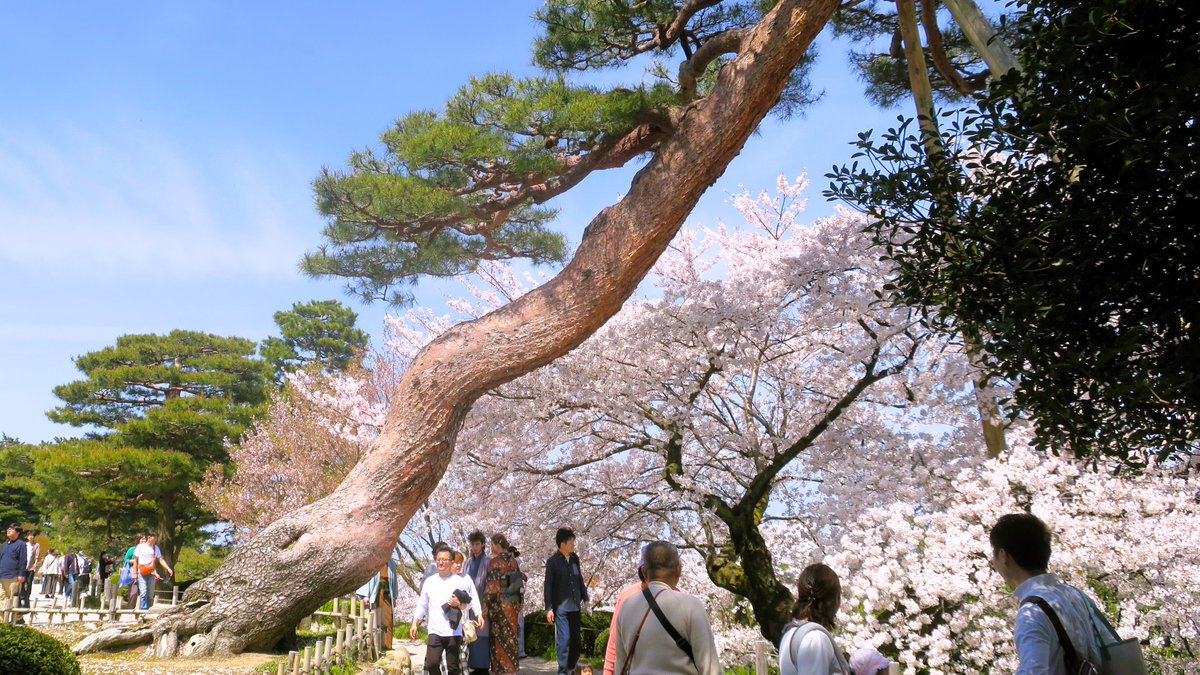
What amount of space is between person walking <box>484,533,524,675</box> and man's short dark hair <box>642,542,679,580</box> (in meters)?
4.72

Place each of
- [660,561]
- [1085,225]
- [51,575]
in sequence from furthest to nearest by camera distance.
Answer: [51,575] < [1085,225] < [660,561]

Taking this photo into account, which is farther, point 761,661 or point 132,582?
point 132,582

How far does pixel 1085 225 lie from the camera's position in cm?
377

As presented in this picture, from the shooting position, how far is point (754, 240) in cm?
1215

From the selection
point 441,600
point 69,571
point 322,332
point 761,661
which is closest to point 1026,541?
point 761,661

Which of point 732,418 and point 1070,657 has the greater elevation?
point 732,418

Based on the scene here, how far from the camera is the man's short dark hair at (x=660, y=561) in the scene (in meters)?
3.27

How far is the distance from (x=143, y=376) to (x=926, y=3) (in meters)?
26.0

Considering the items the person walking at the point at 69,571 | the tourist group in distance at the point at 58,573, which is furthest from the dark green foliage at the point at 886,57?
the person walking at the point at 69,571

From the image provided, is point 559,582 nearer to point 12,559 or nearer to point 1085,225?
point 1085,225

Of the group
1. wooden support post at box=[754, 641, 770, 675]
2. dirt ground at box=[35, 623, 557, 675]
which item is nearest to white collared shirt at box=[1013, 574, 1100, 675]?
wooden support post at box=[754, 641, 770, 675]

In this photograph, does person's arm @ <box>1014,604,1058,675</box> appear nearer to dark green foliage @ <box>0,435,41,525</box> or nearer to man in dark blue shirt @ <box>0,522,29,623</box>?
man in dark blue shirt @ <box>0,522,29,623</box>

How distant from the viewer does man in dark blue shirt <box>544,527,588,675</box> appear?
745 centimetres

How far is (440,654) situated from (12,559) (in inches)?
415
